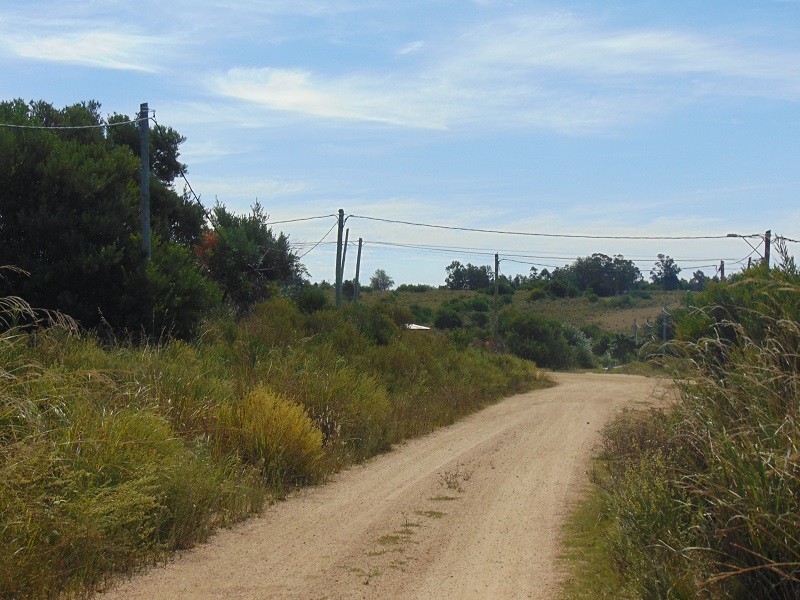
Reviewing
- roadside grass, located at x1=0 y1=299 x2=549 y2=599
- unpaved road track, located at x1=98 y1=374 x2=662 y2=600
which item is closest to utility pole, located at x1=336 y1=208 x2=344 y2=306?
roadside grass, located at x1=0 y1=299 x2=549 y2=599

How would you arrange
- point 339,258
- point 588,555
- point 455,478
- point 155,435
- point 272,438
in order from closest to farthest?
point 588,555, point 155,435, point 272,438, point 455,478, point 339,258

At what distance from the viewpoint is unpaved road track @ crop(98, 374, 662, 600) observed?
24.5 feet

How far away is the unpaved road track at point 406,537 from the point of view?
745 cm

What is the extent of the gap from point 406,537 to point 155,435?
303 centimetres

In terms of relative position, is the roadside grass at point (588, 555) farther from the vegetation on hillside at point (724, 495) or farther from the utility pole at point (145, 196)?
the utility pole at point (145, 196)

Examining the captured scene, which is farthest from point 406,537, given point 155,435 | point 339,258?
point 339,258

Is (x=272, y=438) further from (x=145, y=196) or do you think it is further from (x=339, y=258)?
(x=339, y=258)

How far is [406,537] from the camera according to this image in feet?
30.6

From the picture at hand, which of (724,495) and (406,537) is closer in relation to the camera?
(724,495)

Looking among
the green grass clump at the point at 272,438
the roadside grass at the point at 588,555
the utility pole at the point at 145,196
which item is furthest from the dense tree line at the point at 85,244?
the roadside grass at the point at 588,555

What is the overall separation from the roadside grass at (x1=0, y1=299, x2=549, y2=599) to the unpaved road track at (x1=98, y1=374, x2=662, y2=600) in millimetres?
405

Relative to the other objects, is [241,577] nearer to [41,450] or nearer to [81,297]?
[41,450]

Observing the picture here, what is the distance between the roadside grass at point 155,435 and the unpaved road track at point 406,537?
1.33ft

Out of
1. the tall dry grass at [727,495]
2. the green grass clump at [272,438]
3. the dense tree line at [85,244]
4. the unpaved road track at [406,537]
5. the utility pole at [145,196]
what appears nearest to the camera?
the tall dry grass at [727,495]
